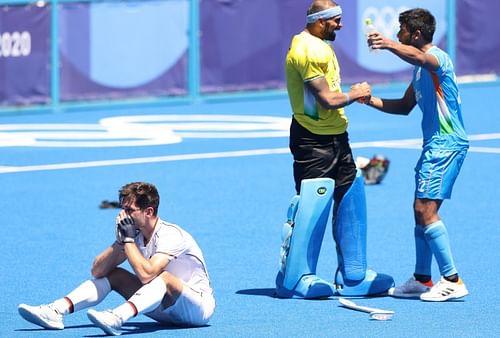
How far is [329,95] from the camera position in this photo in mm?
10062

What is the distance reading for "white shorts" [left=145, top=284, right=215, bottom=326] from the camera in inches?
360

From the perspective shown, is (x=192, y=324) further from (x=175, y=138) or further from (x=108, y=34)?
(x=108, y=34)

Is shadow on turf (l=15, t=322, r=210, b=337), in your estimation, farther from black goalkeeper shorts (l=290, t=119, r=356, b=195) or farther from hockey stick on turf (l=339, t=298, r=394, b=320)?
black goalkeeper shorts (l=290, t=119, r=356, b=195)

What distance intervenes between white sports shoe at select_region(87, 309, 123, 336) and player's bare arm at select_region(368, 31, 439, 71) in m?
2.54

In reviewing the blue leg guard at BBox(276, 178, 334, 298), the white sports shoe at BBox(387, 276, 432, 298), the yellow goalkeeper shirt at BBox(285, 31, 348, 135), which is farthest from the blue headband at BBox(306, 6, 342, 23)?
the white sports shoe at BBox(387, 276, 432, 298)

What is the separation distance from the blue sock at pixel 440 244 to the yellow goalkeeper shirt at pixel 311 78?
0.98m

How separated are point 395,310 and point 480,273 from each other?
154cm

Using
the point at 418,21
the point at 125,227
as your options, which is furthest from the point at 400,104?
the point at 125,227

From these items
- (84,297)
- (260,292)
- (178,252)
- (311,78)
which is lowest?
(260,292)

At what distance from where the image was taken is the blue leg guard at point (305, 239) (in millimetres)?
10289

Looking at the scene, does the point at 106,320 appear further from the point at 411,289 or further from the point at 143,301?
the point at 411,289

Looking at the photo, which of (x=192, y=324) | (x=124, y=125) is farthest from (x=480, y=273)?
(x=124, y=125)

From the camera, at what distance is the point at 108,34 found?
21.3m

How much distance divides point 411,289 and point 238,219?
12.1 feet
